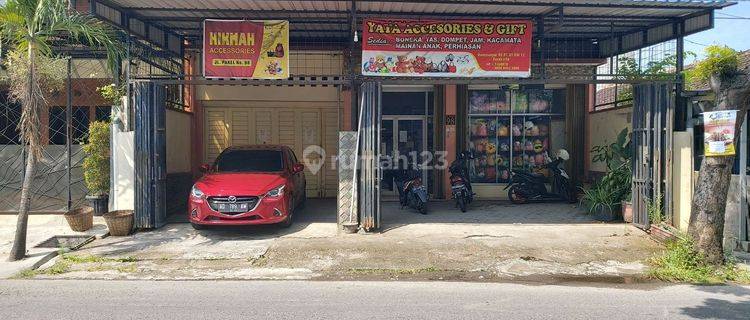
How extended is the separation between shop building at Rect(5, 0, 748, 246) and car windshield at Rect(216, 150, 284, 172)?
3.91 ft

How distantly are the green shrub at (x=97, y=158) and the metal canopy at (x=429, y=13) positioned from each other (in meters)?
2.07

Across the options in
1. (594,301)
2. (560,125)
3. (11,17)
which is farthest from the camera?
(560,125)

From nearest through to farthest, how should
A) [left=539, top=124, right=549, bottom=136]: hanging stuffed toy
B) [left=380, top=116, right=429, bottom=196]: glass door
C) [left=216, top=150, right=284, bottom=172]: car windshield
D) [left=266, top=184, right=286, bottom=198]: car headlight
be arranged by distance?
[left=266, top=184, right=286, bottom=198]: car headlight, [left=216, top=150, right=284, bottom=172]: car windshield, [left=380, top=116, right=429, bottom=196]: glass door, [left=539, top=124, right=549, bottom=136]: hanging stuffed toy

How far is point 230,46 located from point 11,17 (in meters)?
3.30

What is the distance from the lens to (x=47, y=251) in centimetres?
845

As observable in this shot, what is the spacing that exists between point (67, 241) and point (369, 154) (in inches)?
222

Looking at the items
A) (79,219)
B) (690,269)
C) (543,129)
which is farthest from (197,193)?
(543,129)

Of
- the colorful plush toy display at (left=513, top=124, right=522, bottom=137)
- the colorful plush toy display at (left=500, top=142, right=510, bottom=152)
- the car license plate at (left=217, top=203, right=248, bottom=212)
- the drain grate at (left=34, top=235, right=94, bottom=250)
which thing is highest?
the colorful plush toy display at (left=513, top=124, right=522, bottom=137)

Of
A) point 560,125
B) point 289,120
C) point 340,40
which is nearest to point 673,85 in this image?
point 560,125

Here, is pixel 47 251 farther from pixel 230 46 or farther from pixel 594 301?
pixel 594 301

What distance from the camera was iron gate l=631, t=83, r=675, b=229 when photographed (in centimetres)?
924

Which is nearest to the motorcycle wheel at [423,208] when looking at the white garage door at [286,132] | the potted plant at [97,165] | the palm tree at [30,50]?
the white garage door at [286,132]

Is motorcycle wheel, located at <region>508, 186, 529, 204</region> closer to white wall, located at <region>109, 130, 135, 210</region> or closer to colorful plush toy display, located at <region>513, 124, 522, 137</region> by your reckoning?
colorful plush toy display, located at <region>513, 124, 522, 137</region>

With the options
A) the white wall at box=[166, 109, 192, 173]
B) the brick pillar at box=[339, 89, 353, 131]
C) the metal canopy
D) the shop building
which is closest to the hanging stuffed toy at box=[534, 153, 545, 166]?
the shop building
